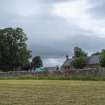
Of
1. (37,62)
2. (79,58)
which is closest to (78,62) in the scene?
(79,58)

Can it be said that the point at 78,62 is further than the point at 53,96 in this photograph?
Yes

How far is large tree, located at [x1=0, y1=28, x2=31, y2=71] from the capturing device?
121312mm

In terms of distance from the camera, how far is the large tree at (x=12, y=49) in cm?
12131

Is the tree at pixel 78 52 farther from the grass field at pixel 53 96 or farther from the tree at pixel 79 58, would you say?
the grass field at pixel 53 96

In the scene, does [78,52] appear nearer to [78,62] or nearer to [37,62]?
[78,62]

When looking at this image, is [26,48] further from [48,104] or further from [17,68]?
[48,104]

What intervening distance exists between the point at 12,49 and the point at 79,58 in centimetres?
2032

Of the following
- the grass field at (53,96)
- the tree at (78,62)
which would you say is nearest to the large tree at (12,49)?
the tree at (78,62)

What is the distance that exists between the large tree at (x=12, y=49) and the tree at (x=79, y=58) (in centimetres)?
1396

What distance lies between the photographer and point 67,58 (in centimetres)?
16375

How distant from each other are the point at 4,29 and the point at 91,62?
32100mm

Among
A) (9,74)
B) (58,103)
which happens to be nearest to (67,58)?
(9,74)

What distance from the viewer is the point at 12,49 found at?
4830 inches

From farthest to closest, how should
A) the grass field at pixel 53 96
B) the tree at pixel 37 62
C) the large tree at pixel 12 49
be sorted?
the tree at pixel 37 62 < the large tree at pixel 12 49 < the grass field at pixel 53 96
